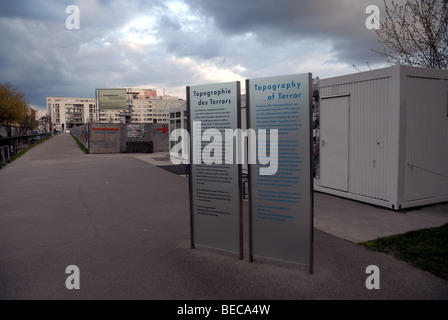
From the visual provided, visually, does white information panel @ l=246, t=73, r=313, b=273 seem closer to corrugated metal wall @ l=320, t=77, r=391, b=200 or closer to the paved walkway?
the paved walkway

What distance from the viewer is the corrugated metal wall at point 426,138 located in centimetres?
707

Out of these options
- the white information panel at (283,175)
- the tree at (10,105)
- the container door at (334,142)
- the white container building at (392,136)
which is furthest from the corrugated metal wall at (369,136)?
the tree at (10,105)

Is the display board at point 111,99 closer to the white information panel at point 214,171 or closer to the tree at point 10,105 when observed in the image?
the tree at point 10,105

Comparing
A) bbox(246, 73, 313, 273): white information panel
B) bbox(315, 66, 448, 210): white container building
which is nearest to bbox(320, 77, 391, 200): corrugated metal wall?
bbox(315, 66, 448, 210): white container building

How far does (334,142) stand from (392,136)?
5.17 feet

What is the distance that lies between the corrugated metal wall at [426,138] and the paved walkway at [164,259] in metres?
0.50

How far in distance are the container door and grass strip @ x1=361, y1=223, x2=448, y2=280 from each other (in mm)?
2796

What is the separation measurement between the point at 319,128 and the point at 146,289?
6.44m

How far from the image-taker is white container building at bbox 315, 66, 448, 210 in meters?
6.91

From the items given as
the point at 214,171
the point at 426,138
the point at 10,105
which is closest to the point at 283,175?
the point at 214,171

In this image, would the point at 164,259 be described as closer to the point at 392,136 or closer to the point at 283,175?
the point at 283,175

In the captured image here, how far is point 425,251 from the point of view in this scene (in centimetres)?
462
